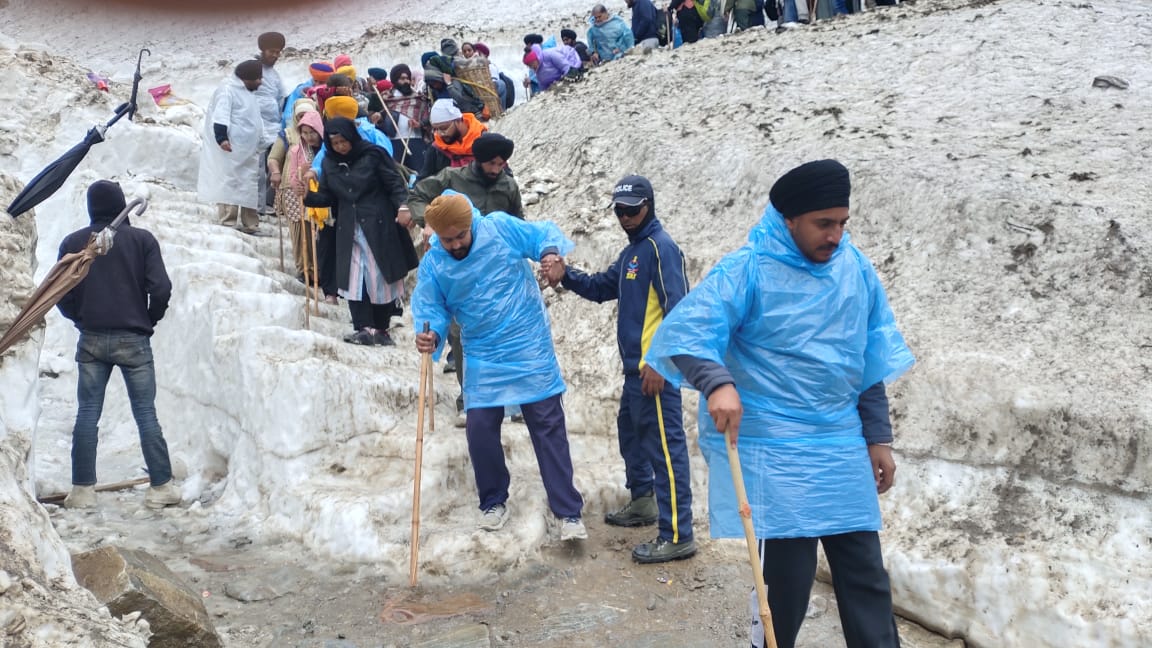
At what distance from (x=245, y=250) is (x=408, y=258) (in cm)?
232

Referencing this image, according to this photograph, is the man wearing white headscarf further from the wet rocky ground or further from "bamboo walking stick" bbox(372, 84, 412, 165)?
the wet rocky ground

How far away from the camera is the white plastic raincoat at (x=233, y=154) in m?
9.09

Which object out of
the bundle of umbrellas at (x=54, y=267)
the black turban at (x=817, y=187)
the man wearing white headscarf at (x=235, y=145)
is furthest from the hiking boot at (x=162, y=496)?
the black turban at (x=817, y=187)

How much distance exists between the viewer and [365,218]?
6941 millimetres

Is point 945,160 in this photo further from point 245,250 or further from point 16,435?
point 245,250

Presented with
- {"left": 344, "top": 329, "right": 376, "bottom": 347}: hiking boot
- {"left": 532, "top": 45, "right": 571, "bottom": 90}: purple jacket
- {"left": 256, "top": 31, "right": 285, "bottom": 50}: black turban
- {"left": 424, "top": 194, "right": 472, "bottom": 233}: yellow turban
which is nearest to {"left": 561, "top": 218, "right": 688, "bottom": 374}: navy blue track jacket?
{"left": 424, "top": 194, "right": 472, "bottom": 233}: yellow turban

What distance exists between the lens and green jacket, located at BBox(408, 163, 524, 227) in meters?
6.27

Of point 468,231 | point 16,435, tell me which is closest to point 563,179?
point 468,231

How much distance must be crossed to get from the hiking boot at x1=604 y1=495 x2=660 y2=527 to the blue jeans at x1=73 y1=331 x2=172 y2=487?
292 centimetres

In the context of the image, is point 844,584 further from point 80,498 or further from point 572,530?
point 80,498

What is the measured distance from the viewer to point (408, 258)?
7098 millimetres

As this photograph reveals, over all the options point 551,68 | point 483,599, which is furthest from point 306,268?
point 551,68

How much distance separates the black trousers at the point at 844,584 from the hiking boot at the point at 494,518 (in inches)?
87.1

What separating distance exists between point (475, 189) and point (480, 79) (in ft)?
21.2
